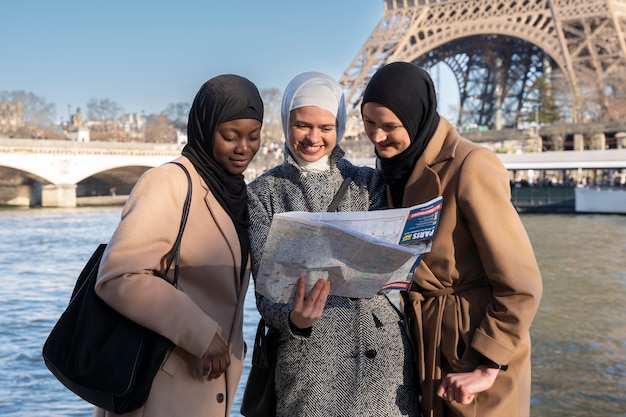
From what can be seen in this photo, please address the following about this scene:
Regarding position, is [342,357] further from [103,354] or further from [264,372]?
[103,354]

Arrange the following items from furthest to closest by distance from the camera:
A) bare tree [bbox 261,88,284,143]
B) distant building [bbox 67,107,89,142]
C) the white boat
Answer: bare tree [bbox 261,88,284,143] → distant building [bbox 67,107,89,142] → the white boat

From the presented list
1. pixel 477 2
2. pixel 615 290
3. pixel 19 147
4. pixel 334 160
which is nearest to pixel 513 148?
pixel 477 2

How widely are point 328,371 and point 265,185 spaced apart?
510mm

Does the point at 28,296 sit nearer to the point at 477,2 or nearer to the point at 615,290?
the point at 615,290

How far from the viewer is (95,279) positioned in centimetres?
192

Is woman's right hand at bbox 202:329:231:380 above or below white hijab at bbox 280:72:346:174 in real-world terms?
below

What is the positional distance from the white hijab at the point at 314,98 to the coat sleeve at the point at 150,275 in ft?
1.16

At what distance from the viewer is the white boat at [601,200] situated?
2333 cm

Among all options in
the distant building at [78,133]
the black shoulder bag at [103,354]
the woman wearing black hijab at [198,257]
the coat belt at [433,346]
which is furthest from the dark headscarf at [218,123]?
the distant building at [78,133]

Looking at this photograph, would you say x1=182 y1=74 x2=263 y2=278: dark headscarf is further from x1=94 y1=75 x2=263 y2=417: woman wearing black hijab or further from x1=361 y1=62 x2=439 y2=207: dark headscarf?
x1=361 y1=62 x2=439 y2=207: dark headscarf

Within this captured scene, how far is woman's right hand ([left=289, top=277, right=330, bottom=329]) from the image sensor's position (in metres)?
1.84

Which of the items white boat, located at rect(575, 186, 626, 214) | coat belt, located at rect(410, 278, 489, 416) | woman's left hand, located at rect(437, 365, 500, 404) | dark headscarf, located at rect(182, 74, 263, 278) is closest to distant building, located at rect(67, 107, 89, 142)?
white boat, located at rect(575, 186, 626, 214)

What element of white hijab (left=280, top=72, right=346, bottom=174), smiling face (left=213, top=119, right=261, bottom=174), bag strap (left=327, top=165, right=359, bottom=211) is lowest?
bag strap (left=327, top=165, right=359, bottom=211)

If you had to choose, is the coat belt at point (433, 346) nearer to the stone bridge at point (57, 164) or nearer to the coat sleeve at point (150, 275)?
the coat sleeve at point (150, 275)
